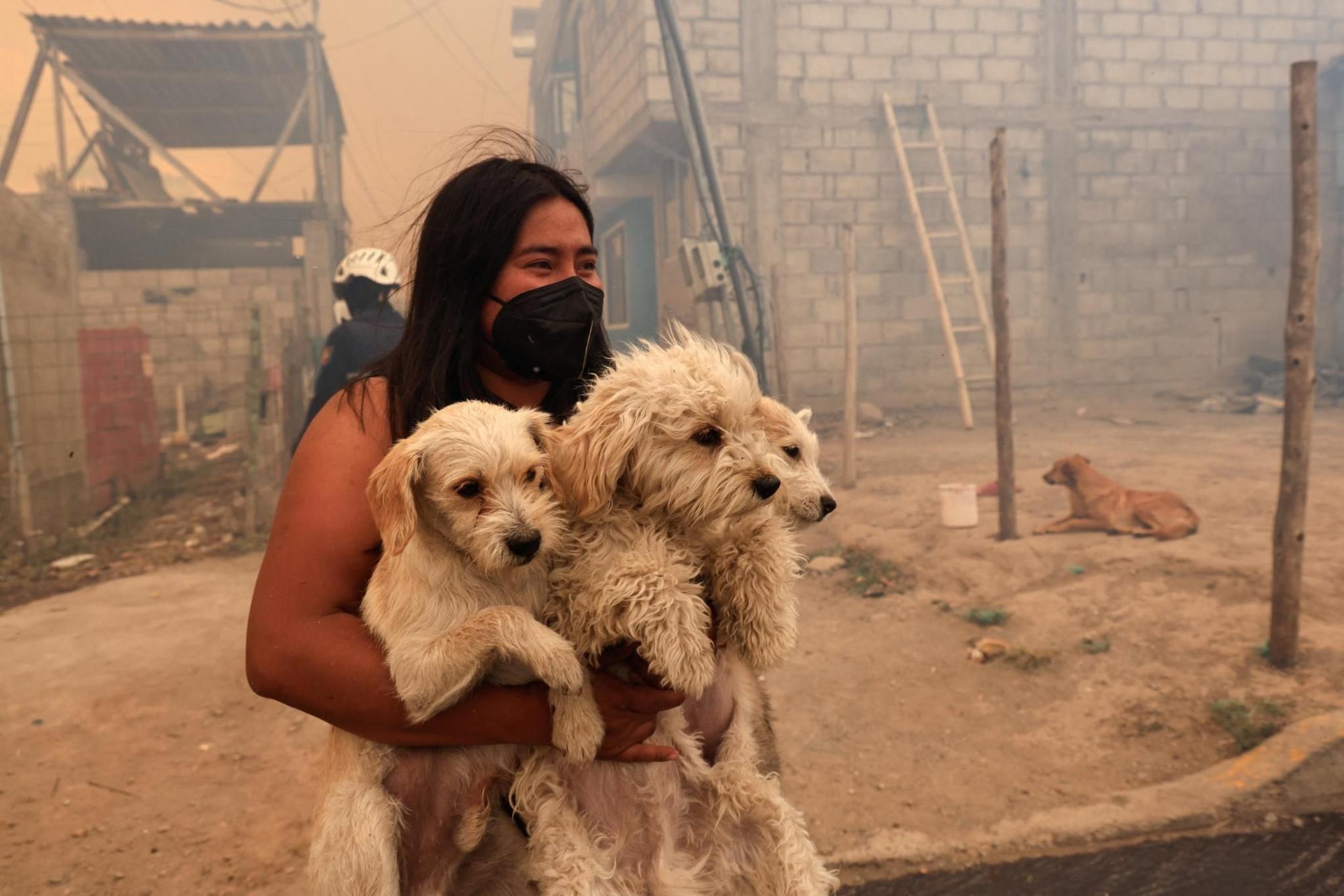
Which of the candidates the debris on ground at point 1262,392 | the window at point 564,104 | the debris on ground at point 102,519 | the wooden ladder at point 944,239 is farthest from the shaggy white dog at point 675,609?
the window at point 564,104

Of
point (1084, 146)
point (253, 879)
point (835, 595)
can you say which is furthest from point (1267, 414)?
point (253, 879)

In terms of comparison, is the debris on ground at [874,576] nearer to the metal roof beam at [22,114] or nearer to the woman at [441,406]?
the woman at [441,406]

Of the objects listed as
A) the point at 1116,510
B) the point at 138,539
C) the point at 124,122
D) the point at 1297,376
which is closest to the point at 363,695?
the point at 1297,376

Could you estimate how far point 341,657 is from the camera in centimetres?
179

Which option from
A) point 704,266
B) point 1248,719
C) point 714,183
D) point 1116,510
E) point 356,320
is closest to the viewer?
point 1248,719

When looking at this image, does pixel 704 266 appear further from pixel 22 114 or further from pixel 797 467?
pixel 22 114

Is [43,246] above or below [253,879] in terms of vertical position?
above

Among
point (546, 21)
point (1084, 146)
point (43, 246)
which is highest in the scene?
point (546, 21)

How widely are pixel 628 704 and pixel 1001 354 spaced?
724 centimetres

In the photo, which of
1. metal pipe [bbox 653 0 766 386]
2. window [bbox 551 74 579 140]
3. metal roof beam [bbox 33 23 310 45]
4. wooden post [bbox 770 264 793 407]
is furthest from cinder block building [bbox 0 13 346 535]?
wooden post [bbox 770 264 793 407]

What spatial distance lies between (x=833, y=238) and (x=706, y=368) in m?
14.9

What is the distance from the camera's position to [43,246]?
32.6ft

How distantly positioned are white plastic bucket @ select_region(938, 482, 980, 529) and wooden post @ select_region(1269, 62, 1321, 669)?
2936 mm

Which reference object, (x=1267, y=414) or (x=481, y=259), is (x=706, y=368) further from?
(x=1267, y=414)
